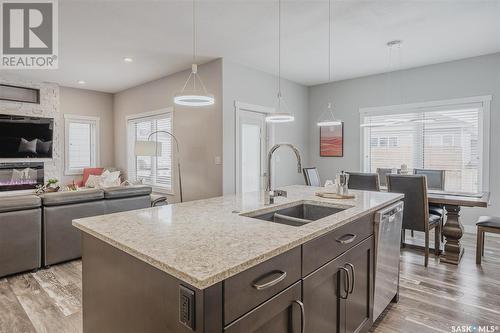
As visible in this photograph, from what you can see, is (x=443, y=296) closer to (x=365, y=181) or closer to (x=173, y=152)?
(x=365, y=181)

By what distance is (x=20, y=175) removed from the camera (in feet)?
19.2

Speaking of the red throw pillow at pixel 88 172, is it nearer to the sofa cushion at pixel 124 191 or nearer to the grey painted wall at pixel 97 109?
the grey painted wall at pixel 97 109

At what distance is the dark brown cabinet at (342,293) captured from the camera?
4.57ft

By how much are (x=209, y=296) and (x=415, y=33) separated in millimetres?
4210

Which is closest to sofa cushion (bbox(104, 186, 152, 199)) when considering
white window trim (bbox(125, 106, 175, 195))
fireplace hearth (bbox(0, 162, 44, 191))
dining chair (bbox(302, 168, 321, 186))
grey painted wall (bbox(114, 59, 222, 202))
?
grey painted wall (bbox(114, 59, 222, 202))

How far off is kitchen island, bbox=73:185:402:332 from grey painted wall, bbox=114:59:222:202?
2892 mm

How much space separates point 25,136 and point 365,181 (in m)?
6.46

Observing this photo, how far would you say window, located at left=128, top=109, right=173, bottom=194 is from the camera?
5.88 meters

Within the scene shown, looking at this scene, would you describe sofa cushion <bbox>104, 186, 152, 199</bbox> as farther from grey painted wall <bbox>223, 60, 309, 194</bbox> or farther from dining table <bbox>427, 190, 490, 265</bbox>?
dining table <bbox>427, 190, 490, 265</bbox>

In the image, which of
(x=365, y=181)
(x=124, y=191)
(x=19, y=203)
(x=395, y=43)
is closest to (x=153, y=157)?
(x=124, y=191)

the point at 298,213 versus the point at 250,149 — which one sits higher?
the point at 250,149

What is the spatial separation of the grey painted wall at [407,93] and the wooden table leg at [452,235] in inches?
64.8

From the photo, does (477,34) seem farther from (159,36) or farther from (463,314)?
(159,36)
